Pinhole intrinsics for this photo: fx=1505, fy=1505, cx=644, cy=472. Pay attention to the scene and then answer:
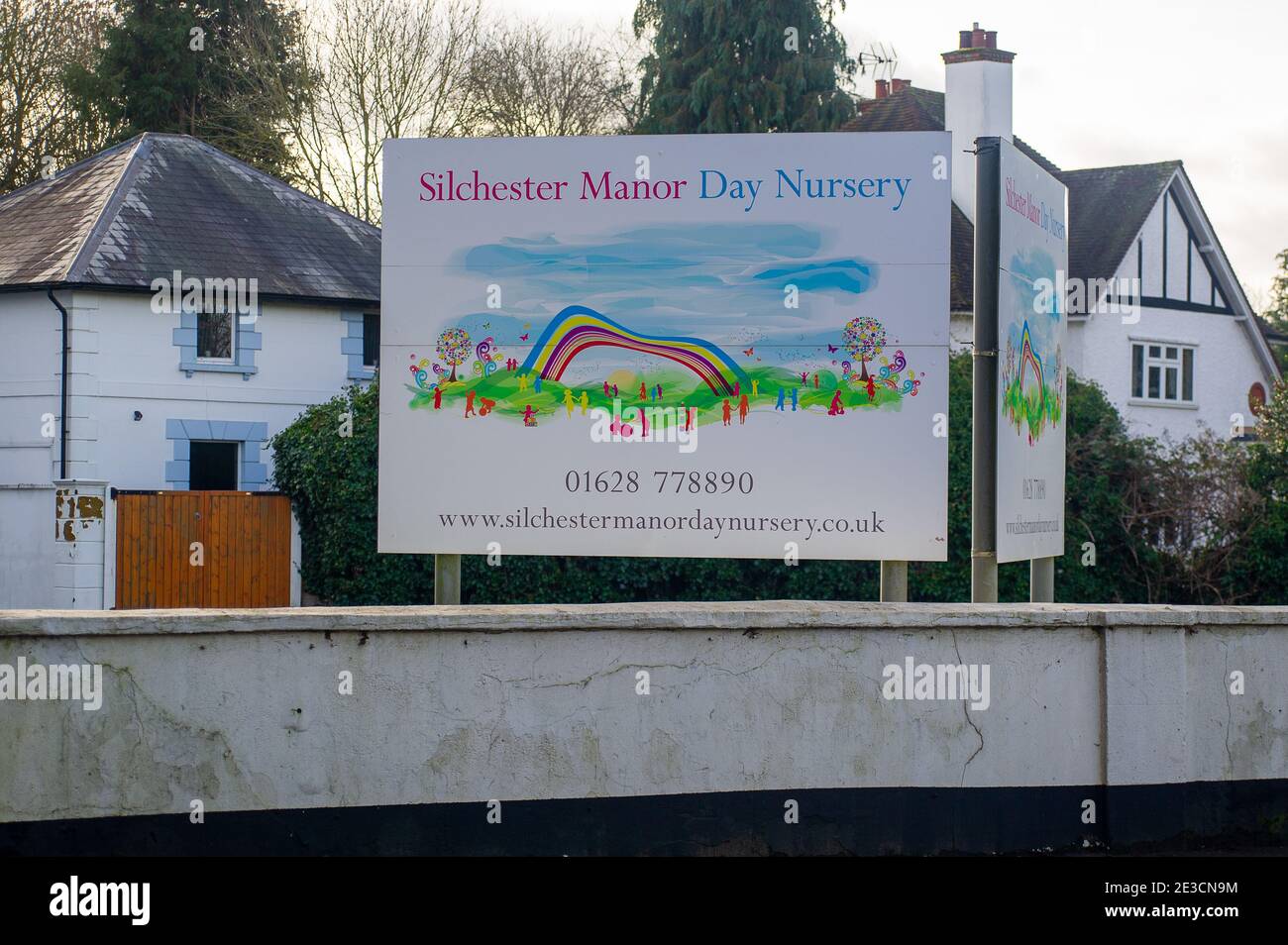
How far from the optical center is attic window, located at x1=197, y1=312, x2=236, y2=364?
28750 millimetres

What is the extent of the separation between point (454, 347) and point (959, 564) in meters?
8.99

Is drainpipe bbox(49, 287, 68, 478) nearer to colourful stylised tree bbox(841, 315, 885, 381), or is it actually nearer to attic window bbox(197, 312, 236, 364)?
attic window bbox(197, 312, 236, 364)

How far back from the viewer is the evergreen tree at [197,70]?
1516 inches

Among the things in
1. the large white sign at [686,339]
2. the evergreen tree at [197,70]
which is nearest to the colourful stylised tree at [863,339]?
the large white sign at [686,339]

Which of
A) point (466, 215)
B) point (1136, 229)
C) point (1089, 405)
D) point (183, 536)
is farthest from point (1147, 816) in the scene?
point (1136, 229)

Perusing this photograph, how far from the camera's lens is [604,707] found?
7.21 m

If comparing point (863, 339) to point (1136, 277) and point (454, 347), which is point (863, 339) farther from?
point (1136, 277)

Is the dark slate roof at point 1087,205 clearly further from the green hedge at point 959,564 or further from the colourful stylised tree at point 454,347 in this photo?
the colourful stylised tree at point 454,347

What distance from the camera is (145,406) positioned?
27.6m

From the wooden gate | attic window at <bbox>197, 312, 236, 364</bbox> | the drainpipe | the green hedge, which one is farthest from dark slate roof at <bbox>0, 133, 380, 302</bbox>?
the green hedge

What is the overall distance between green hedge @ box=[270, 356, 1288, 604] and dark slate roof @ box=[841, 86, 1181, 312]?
13.5 meters
